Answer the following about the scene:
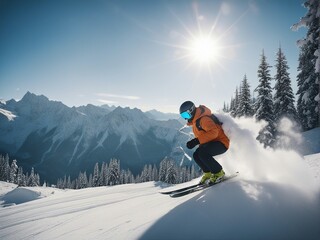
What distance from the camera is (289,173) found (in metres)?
5.25

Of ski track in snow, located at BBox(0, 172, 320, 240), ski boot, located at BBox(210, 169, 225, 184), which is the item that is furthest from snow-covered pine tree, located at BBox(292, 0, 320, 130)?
ski track in snow, located at BBox(0, 172, 320, 240)

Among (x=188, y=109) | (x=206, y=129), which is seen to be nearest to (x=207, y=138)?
(x=206, y=129)

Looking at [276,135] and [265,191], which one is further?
[276,135]

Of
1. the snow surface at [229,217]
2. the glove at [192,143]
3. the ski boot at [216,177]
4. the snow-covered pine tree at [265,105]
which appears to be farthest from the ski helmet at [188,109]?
the snow-covered pine tree at [265,105]

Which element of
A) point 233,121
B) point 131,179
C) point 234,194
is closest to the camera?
point 234,194

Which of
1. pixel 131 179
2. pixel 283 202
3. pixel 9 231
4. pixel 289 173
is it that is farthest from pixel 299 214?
pixel 131 179

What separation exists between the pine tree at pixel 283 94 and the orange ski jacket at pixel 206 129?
2885 cm

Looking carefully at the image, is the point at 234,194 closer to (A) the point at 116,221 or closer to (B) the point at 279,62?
(A) the point at 116,221

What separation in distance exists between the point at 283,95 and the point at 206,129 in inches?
1181

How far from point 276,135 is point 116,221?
29.4 meters

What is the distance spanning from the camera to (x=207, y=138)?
18.7 feet

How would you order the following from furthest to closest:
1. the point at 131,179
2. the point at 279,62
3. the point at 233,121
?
the point at 131,179
the point at 279,62
the point at 233,121

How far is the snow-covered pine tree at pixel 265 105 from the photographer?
27625 millimetres

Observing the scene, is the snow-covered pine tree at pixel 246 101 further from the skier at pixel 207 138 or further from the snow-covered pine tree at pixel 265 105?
the skier at pixel 207 138
